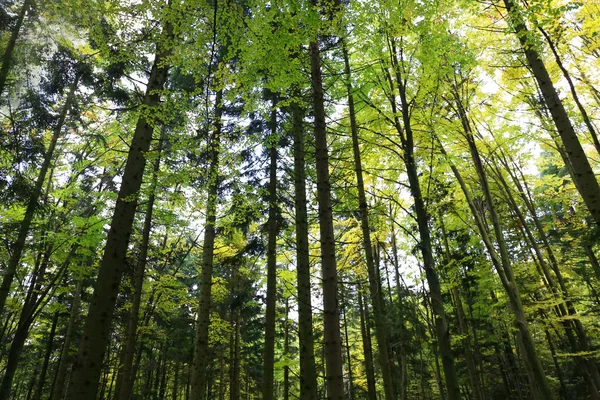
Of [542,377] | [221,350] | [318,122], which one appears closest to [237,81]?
[318,122]

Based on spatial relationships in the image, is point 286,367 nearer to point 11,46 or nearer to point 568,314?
point 568,314

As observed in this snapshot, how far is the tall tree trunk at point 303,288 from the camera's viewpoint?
18.2ft

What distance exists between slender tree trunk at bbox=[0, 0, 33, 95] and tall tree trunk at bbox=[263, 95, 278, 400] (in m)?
6.23

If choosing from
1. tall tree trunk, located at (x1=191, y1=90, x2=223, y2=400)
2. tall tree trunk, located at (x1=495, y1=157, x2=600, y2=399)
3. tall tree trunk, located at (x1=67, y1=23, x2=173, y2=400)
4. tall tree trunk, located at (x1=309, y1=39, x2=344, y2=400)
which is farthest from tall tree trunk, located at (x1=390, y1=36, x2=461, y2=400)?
tall tree trunk, located at (x1=495, y1=157, x2=600, y2=399)

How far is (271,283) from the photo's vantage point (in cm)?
877

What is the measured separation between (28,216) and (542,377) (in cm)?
1179

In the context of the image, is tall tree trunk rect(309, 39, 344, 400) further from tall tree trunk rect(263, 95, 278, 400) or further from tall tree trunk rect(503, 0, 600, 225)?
tall tree trunk rect(503, 0, 600, 225)

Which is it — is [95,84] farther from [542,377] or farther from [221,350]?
[221,350]

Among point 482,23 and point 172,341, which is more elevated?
point 482,23

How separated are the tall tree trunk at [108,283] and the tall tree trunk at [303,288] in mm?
2815

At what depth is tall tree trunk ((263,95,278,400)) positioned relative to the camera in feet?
25.0

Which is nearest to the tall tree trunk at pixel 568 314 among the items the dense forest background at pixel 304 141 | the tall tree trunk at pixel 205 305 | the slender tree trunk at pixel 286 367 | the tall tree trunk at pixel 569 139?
the dense forest background at pixel 304 141

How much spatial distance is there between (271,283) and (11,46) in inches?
348

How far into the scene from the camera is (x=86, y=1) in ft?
19.6
